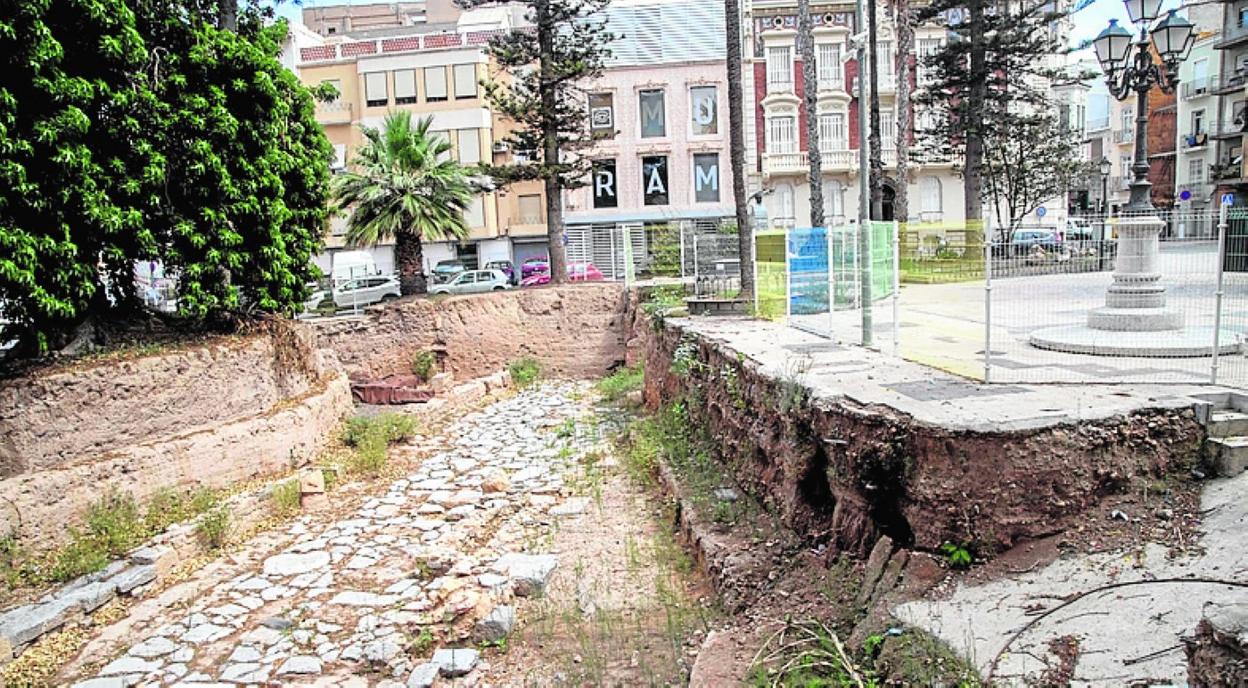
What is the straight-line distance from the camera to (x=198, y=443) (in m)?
10.1

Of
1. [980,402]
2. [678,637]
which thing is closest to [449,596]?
[678,637]

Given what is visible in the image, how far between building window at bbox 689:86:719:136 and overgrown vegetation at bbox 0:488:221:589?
98.6ft

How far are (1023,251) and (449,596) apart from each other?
22.8 feet

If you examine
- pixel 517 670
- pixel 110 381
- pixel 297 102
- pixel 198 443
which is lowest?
pixel 517 670

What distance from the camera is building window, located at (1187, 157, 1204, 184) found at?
142 ft

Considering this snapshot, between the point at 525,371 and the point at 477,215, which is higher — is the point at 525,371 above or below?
below

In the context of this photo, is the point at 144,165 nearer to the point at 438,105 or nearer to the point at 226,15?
the point at 226,15

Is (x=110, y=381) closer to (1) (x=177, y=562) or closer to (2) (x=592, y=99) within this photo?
(1) (x=177, y=562)

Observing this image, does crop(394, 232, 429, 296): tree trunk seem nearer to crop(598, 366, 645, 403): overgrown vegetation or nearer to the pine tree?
crop(598, 366, 645, 403): overgrown vegetation

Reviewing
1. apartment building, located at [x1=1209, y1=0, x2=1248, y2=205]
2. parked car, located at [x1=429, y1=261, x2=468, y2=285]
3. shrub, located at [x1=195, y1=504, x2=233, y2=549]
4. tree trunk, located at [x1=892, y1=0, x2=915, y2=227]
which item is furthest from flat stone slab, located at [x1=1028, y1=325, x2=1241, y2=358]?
apartment building, located at [x1=1209, y1=0, x2=1248, y2=205]

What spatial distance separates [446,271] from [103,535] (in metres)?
23.7

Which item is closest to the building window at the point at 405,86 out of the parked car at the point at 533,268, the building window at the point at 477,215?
the building window at the point at 477,215

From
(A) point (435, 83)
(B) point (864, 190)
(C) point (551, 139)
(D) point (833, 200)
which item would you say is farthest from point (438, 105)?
(B) point (864, 190)

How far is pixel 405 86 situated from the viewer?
36031 millimetres
